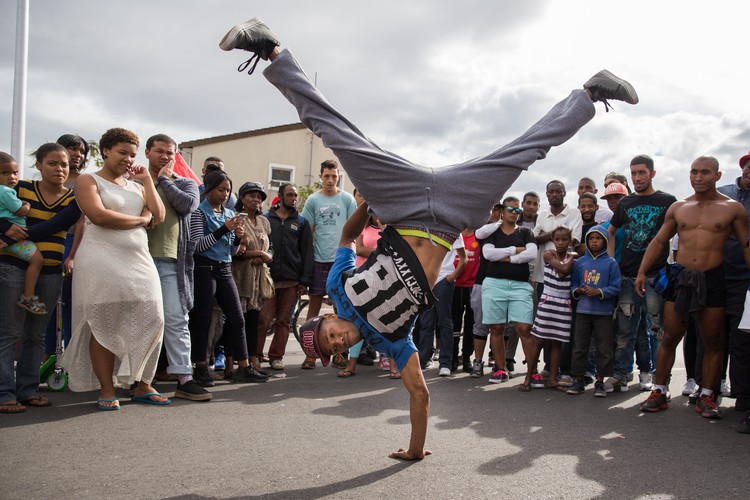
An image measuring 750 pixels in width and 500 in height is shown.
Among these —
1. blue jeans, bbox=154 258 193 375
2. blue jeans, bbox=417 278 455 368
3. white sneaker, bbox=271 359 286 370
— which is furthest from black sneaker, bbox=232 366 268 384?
blue jeans, bbox=417 278 455 368

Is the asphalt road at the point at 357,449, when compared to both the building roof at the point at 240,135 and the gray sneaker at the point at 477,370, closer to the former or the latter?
the gray sneaker at the point at 477,370

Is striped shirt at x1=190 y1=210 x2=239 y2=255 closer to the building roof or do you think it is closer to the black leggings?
the black leggings

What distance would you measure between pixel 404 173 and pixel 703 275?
3203 millimetres

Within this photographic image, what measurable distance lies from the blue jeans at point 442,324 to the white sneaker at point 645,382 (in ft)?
7.04

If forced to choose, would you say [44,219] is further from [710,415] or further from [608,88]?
[710,415]

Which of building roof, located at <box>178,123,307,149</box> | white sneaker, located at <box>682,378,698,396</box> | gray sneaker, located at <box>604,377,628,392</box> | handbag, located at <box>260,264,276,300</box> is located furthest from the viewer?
building roof, located at <box>178,123,307,149</box>

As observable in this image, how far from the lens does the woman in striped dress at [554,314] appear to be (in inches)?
260

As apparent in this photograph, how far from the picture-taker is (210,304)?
578 centimetres

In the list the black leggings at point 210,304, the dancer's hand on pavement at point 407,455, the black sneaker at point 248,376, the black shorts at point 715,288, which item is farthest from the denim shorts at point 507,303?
the dancer's hand on pavement at point 407,455

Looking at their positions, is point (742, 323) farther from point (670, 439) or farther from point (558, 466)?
point (558, 466)

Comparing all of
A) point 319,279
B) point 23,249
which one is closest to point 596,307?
point 319,279

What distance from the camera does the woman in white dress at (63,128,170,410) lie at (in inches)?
186

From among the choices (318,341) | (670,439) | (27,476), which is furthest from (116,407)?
(670,439)

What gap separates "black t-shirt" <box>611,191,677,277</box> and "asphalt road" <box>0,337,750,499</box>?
4.97 ft
